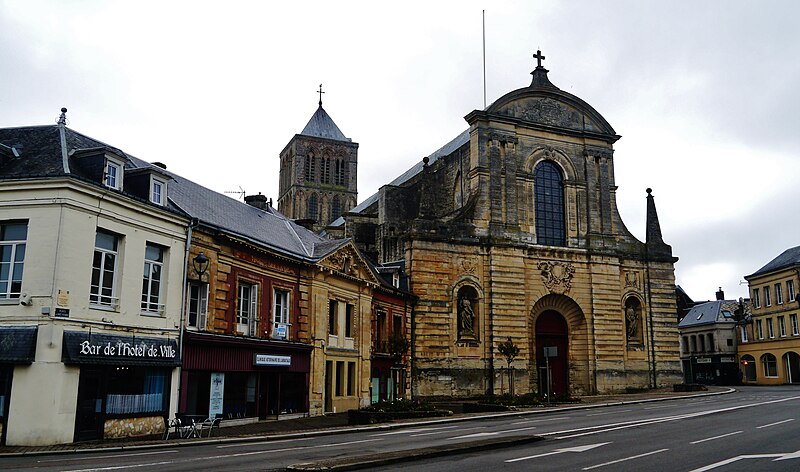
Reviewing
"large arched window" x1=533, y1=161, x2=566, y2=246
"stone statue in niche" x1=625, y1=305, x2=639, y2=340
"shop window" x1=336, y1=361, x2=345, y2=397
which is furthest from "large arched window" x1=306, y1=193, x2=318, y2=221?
"shop window" x1=336, y1=361, x2=345, y2=397

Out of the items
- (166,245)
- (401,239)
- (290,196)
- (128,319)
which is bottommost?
(128,319)

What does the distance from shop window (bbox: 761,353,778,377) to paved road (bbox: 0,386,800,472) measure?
4410 centimetres

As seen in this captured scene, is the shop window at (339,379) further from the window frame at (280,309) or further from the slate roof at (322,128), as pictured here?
the slate roof at (322,128)

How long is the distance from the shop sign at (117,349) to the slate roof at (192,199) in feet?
13.0

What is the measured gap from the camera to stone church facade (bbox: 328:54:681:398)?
126 ft

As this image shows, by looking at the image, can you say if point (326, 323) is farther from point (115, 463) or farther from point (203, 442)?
point (115, 463)

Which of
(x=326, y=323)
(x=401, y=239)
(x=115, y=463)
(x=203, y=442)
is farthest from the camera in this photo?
(x=401, y=239)

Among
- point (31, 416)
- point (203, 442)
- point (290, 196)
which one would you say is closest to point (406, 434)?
point (203, 442)

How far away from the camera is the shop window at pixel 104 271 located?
59.8 ft

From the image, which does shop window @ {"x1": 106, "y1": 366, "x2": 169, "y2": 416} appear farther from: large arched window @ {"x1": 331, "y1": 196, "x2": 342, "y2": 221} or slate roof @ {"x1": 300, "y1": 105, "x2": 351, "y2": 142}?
slate roof @ {"x1": 300, "y1": 105, "x2": 351, "y2": 142}

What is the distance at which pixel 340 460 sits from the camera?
1166 centimetres

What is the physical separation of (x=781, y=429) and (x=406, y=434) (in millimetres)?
9411

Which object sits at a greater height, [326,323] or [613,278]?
[613,278]

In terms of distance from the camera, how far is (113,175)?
62.7 feet
